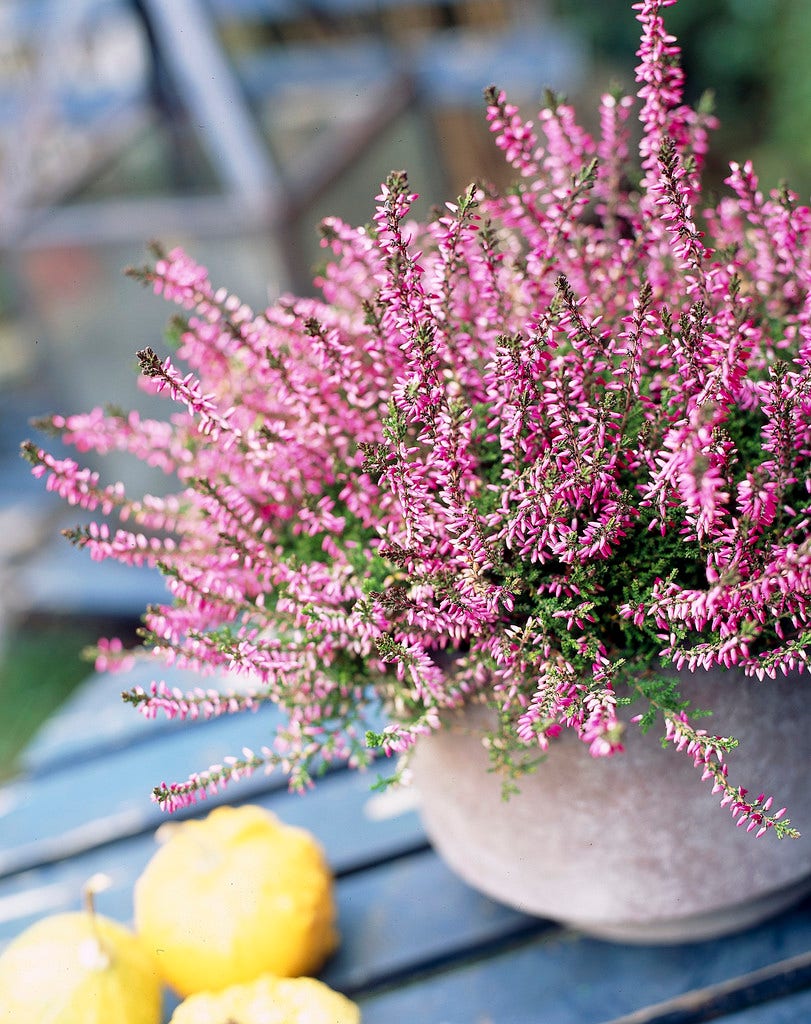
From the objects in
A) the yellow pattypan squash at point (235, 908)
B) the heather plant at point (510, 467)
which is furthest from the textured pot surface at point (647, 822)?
the yellow pattypan squash at point (235, 908)

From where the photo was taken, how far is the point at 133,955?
0.92 meters

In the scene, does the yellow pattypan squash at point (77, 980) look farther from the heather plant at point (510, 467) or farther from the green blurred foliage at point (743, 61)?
the green blurred foliage at point (743, 61)

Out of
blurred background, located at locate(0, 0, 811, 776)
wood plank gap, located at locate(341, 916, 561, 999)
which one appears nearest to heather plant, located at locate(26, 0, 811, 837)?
wood plank gap, located at locate(341, 916, 561, 999)

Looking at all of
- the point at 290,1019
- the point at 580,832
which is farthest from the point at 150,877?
the point at 580,832

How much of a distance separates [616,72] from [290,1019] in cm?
455

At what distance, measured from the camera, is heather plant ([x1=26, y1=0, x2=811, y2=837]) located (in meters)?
0.68

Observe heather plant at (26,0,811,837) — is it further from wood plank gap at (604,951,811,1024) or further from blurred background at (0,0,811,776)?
blurred background at (0,0,811,776)

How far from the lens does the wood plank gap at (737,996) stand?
0.88 metres

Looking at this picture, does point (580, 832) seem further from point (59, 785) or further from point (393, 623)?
point (59, 785)

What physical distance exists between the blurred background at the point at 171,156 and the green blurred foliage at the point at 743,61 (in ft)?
0.08

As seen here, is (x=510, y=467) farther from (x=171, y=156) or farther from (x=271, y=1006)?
(x=171, y=156)

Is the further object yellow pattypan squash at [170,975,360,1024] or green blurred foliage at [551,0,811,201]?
green blurred foliage at [551,0,811,201]

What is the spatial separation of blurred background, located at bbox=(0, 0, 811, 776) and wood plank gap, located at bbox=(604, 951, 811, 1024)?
1590mm

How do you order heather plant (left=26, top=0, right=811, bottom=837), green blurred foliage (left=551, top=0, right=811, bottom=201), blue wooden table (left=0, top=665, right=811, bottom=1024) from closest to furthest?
1. heather plant (left=26, top=0, right=811, bottom=837)
2. blue wooden table (left=0, top=665, right=811, bottom=1024)
3. green blurred foliage (left=551, top=0, right=811, bottom=201)
